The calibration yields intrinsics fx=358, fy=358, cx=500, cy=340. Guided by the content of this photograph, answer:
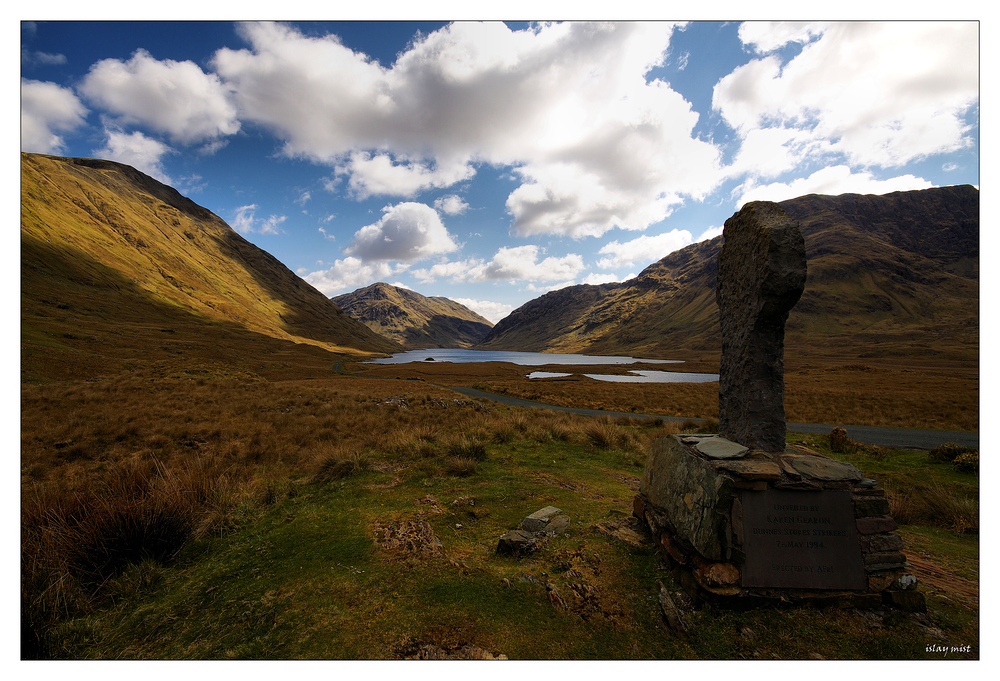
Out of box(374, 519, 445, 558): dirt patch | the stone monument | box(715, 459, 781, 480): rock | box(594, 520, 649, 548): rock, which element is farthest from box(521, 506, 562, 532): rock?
box(715, 459, 781, 480): rock

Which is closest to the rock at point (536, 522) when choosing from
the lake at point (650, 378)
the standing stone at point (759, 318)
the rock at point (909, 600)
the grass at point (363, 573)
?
the grass at point (363, 573)

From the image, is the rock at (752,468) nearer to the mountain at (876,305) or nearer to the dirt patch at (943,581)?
the dirt patch at (943,581)

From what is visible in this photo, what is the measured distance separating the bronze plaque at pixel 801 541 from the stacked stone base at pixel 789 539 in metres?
0.01

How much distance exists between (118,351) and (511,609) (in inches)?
1761

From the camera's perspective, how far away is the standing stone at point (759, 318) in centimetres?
543

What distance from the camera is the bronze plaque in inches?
161

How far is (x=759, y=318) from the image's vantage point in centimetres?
566

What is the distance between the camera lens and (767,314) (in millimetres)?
5648

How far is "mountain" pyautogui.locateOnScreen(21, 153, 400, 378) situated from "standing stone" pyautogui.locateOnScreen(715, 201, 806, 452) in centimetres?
3198

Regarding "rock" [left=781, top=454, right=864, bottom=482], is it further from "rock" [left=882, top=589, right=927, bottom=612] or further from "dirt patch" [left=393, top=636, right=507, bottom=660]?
"dirt patch" [left=393, top=636, right=507, bottom=660]

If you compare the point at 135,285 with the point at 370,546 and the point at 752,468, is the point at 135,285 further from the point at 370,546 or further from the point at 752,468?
the point at 752,468

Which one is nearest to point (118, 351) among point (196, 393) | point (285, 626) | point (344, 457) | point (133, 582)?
point (196, 393)

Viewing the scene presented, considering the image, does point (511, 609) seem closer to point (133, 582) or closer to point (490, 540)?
point (490, 540)

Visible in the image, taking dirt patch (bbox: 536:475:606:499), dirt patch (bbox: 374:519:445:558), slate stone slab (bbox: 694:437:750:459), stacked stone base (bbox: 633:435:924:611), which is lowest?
dirt patch (bbox: 536:475:606:499)
